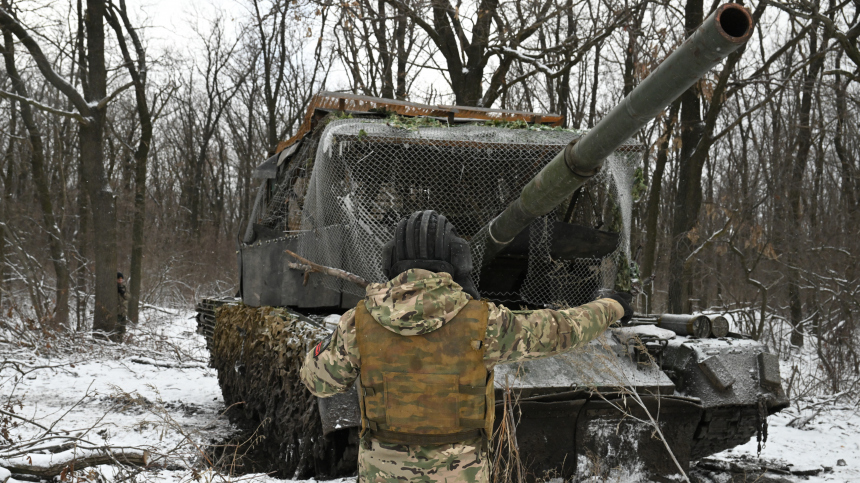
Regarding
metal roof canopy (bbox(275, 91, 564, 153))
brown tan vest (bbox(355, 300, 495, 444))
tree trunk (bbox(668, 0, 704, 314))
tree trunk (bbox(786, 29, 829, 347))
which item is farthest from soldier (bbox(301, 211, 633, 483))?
tree trunk (bbox(786, 29, 829, 347))

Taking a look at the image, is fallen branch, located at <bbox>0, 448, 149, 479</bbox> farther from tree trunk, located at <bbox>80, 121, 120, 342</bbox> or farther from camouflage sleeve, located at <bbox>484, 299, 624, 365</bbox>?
tree trunk, located at <bbox>80, 121, 120, 342</bbox>

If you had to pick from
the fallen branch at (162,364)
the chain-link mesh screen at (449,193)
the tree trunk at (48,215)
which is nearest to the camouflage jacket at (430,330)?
the chain-link mesh screen at (449,193)

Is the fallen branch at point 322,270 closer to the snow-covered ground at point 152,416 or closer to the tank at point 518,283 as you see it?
the tank at point 518,283

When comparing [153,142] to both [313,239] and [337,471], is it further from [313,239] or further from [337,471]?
[337,471]

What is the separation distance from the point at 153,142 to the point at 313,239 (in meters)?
23.9

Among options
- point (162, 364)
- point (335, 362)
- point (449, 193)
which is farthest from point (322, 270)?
point (162, 364)

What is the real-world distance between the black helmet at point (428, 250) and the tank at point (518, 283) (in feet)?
3.80

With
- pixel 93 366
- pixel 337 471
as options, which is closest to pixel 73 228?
pixel 93 366

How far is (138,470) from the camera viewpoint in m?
3.75

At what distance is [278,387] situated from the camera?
5.15 meters

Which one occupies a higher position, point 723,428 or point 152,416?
point 723,428

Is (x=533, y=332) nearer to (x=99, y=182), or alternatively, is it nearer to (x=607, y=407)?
(x=607, y=407)

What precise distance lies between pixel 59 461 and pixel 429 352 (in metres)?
2.67

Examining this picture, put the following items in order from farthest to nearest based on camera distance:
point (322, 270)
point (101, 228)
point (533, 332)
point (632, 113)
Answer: point (101, 228)
point (322, 270)
point (632, 113)
point (533, 332)
